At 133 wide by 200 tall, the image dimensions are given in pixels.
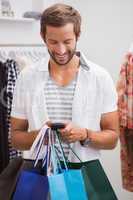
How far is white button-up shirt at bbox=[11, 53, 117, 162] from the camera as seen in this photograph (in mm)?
1174

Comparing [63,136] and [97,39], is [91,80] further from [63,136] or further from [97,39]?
[97,39]

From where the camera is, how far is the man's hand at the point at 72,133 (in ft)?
3.46

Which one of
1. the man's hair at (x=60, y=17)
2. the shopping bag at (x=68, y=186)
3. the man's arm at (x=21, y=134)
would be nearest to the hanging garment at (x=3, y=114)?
the man's arm at (x=21, y=134)

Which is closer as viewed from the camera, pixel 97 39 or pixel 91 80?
pixel 91 80

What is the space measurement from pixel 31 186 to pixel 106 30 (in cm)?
144

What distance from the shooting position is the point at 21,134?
1.20 m

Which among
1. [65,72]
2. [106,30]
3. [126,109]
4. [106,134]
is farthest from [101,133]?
[106,30]

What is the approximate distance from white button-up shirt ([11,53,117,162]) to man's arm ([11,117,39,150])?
0.04 meters

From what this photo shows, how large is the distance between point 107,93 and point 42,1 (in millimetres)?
963

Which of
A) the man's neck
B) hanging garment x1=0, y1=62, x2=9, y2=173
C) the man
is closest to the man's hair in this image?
the man

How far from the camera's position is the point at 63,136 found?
3.54ft

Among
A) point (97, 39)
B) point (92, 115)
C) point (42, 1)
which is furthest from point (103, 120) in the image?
point (97, 39)

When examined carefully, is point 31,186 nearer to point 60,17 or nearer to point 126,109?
point 60,17

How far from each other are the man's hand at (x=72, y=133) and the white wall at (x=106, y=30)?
1191 millimetres
